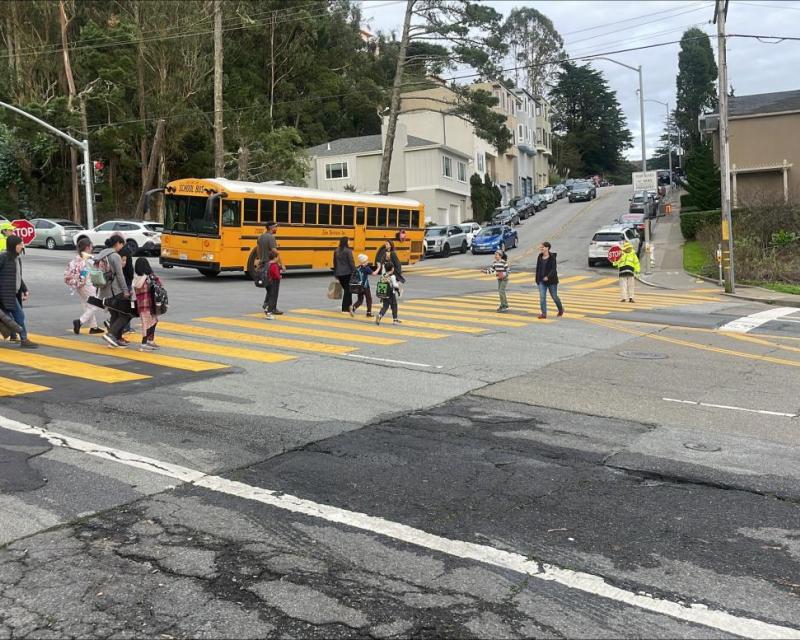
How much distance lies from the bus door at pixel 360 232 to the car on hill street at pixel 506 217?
26.7m

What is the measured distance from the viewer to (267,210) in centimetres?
2684

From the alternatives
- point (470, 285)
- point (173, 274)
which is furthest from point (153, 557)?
point (173, 274)

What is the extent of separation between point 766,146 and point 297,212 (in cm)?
3008

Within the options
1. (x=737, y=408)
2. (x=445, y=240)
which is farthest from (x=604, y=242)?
(x=737, y=408)

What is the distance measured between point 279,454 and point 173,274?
23.1 m

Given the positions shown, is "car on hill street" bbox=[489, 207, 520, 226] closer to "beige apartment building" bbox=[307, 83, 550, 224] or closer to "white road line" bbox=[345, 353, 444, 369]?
"beige apartment building" bbox=[307, 83, 550, 224]

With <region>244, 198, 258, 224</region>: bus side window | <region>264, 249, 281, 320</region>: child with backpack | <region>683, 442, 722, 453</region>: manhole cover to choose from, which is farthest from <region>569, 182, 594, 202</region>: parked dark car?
<region>683, 442, 722, 453</region>: manhole cover

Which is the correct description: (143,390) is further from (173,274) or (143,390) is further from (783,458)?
(173,274)

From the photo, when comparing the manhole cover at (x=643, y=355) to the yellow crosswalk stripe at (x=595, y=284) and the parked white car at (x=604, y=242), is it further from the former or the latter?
the parked white car at (x=604, y=242)

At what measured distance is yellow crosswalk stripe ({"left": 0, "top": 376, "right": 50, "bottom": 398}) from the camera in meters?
9.27

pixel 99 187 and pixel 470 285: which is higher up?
pixel 99 187

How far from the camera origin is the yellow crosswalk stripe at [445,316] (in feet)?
55.1

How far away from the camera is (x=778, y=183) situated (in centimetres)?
4481

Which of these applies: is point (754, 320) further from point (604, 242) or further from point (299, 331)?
point (604, 242)
